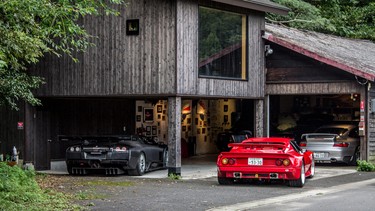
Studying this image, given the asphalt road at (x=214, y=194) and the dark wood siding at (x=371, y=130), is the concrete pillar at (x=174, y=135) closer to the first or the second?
the asphalt road at (x=214, y=194)

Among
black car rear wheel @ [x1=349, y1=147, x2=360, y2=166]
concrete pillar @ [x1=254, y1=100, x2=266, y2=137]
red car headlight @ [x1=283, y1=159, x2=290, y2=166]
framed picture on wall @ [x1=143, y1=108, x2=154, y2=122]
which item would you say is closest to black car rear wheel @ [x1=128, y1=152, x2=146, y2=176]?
concrete pillar @ [x1=254, y1=100, x2=266, y2=137]

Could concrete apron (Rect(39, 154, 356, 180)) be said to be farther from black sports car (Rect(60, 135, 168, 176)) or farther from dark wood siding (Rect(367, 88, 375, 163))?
dark wood siding (Rect(367, 88, 375, 163))

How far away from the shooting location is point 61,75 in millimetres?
22500

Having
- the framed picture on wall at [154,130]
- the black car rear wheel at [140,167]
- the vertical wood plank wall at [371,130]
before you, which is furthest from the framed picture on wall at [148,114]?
the vertical wood plank wall at [371,130]

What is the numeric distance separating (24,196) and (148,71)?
8073 millimetres

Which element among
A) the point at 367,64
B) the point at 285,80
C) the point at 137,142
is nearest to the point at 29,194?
the point at 137,142

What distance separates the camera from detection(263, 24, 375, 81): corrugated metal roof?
23.2 m

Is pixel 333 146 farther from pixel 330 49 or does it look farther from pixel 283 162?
pixel 283 162

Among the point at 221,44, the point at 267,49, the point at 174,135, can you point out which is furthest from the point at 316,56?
the point at 174,135

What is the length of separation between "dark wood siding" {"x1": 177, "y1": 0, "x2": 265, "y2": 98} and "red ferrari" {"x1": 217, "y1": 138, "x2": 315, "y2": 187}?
3.72m

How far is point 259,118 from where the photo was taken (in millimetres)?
25172

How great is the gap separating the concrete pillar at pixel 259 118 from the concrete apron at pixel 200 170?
2065 mm

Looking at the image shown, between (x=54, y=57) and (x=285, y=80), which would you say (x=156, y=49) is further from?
(x=285, y=80)

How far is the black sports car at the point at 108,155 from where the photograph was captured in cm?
2056
